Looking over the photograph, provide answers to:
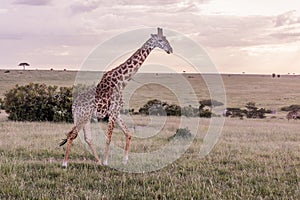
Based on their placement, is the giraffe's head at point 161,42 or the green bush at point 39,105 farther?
the green bush at point 39,105

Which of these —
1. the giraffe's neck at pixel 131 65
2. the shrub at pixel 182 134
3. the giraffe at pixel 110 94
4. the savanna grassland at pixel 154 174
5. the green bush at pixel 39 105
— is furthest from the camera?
the green bush at pixel 39 105

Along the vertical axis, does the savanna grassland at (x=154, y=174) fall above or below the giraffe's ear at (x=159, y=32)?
below

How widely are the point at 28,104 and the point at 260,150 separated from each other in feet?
44.8

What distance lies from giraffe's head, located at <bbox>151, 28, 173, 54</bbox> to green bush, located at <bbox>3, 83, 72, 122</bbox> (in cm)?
1280

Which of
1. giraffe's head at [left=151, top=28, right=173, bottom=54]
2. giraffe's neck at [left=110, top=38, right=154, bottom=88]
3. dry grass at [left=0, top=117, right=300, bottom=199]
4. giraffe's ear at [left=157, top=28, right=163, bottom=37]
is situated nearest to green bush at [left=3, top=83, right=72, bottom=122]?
dry grass at [left=0, top=117, right=300, bottom=199]

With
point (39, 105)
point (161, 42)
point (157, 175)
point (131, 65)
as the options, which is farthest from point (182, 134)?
point (39, 105)

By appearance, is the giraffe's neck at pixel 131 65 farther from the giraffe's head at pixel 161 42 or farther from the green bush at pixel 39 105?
A: the green bush at pixel 39 105

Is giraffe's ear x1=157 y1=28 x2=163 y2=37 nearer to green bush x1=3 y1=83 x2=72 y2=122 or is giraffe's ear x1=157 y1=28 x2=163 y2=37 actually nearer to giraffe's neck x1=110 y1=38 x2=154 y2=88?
giraffe's neck x1=110 y1=38 x2=154 y2=88

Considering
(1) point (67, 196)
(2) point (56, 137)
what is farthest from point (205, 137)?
(1) point (67, 196)

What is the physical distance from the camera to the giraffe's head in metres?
9.86

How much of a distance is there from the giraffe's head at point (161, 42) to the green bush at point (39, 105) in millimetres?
12797

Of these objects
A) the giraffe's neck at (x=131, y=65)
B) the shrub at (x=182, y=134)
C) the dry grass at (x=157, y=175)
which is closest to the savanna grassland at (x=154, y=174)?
the dry grass at (x=157, y=175)

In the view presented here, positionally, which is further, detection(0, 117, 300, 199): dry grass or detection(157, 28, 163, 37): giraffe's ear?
detection(157, 28, 163, 37): giraffe's ear

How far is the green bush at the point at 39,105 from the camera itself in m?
22.3
